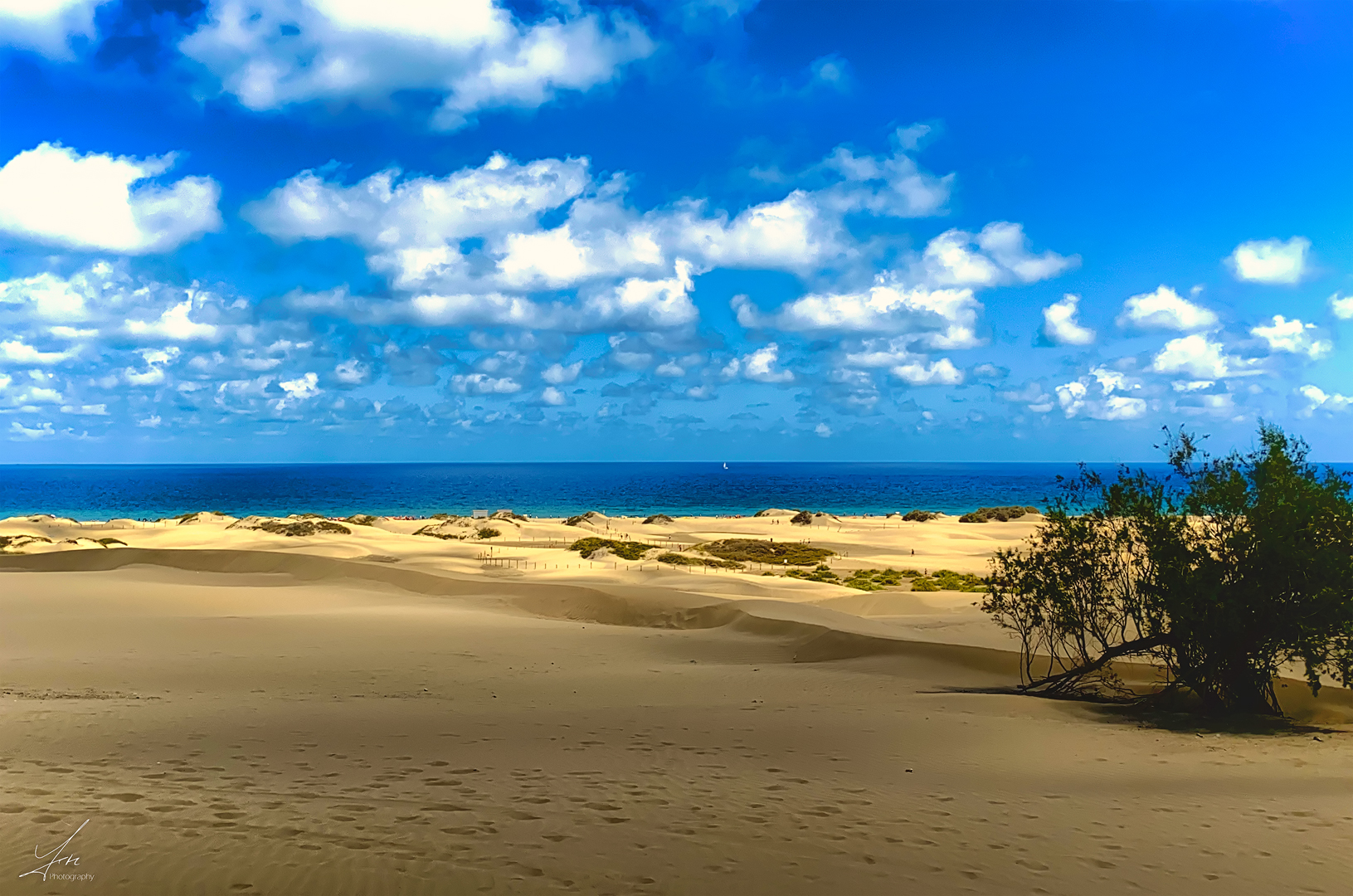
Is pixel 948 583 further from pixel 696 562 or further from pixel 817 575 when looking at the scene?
pixel 696 562

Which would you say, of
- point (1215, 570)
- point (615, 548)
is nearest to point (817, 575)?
point (615, 548)

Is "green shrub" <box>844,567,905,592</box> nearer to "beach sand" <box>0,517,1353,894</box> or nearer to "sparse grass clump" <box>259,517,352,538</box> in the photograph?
"beach sand" <box>0,517,1353,894</box>

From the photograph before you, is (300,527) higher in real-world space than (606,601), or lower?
higher

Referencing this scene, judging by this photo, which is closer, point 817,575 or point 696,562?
point 817,575

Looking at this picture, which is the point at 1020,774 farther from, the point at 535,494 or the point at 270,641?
the point at 535,494

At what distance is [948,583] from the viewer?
25.8 m

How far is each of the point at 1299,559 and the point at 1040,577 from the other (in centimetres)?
308

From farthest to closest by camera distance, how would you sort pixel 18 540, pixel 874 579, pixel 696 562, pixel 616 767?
1. pixel 18 540
2. pixel 696 562
3. pixel 874 579
4. pixel 616 767

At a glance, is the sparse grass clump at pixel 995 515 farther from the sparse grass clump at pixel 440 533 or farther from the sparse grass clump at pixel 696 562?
the sparse grass clump at pixel 440 533

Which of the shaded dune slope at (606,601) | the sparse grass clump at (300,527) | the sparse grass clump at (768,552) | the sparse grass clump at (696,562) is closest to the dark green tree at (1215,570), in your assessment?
the shaded dune slope at (606,601)

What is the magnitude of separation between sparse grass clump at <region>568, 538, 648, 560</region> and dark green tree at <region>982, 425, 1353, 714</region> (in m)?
20.8

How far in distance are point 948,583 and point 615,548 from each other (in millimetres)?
12446

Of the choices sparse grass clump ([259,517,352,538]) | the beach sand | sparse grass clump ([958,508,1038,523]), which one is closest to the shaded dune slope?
the beach sand

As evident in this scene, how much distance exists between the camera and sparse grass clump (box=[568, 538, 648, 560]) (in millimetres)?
31328
